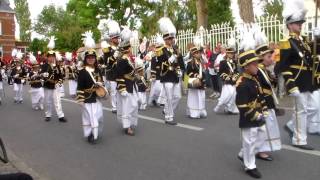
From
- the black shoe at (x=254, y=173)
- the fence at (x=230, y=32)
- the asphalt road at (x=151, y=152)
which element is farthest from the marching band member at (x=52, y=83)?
the black shoe at (x=254, y=173)

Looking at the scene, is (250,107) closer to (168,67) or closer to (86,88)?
(86,88)

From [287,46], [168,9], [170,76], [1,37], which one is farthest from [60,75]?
[1,37]

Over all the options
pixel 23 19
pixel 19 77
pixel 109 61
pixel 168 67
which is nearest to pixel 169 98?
pixel 168 67

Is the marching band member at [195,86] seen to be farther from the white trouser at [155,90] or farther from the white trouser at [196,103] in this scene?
the white trouser at [155,90]

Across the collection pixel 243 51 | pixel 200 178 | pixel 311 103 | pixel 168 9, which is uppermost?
pixel 168 9

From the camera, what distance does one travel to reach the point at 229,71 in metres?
13.7

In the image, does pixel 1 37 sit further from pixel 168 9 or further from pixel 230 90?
pixel 230 90

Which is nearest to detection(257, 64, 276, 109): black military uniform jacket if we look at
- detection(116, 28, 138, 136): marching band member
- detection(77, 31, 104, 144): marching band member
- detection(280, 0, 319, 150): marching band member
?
detection(280, 0, 319, 150): marching band member

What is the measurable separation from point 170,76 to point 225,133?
225 centimetres

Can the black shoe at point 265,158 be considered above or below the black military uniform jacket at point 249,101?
below

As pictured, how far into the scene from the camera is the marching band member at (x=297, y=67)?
28.7 ft

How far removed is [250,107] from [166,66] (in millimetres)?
4866

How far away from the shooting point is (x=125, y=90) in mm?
11070

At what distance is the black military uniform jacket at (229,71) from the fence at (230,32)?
226 centimetres
